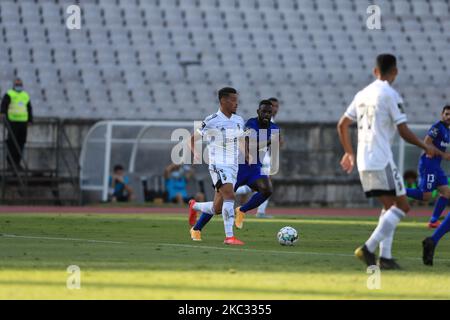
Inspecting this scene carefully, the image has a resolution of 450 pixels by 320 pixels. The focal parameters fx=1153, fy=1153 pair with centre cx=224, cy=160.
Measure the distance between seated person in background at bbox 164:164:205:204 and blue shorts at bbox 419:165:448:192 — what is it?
895cm

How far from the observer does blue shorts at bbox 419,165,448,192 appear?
18.6 m

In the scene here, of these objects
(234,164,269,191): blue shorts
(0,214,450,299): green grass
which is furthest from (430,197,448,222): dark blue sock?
(234,164,269,191): blue shorts

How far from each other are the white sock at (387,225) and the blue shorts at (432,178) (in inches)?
317

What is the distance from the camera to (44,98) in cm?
2908

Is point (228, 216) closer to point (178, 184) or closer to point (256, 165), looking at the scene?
point (256, 165)

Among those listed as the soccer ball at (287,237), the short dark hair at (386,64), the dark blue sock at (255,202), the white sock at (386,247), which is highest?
the short dark hair at (386,64)

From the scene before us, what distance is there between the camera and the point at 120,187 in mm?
26828

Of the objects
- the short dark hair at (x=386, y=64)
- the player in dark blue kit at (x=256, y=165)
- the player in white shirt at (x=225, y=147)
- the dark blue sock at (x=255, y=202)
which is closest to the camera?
the short dark hair at (x=386, y=64)

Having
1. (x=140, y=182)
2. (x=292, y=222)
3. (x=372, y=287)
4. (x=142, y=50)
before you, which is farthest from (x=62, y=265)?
(x=142, y=50)

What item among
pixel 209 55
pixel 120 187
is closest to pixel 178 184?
pixel 120 187

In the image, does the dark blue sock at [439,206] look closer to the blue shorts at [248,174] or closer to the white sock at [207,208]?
the blue shorts at [248,174]

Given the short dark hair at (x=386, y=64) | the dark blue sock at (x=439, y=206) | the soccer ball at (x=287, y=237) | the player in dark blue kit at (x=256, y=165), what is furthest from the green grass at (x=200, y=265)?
the short dark hair at (x=386, y=64)

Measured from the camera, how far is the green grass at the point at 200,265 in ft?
28.9
